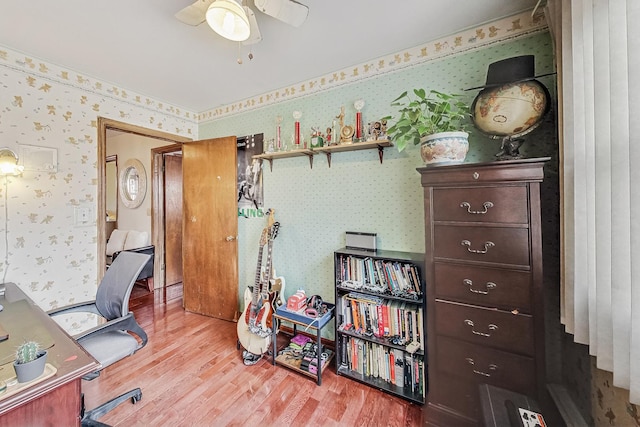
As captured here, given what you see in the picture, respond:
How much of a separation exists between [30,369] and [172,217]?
3387mm

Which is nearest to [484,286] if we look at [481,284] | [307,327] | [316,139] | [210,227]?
[481,284]

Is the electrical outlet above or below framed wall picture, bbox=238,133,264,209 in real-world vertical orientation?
below

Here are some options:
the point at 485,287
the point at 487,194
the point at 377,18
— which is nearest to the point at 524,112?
the point at 487,194

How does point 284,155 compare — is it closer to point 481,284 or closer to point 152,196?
point 481,284

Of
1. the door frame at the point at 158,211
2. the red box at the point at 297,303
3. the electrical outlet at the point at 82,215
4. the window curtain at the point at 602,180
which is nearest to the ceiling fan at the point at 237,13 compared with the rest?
the window curtain at the point at 602,180

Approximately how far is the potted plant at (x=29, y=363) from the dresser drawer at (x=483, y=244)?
1.72 meters

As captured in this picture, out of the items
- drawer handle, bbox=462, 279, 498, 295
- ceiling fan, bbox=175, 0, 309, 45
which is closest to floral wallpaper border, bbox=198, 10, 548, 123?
ceiling fan, bbox=175, 0, 309, 45

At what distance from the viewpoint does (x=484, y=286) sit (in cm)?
127

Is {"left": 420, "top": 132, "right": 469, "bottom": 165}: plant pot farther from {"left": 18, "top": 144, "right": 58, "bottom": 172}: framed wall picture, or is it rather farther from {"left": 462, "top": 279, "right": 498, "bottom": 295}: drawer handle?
{"left": 18, "top": 144, "right": 58, "bottom": 172}: framed wall picture

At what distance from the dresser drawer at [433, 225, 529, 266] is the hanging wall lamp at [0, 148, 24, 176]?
115 inches

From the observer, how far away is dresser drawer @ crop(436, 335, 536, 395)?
1184 millimetres

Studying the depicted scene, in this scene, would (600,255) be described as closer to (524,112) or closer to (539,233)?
(539,233)

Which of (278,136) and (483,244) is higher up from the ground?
(278,136)

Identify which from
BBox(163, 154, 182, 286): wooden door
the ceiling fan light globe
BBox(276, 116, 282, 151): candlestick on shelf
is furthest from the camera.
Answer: BBox(163, 154, 182, 286): wooden door
